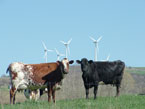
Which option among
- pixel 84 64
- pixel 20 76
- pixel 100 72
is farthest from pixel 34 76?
pixel 100 72

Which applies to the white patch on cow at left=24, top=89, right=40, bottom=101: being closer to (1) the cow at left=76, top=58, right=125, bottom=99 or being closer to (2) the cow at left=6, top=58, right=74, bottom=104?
(1) the cow at left=76, top=58, right=125, bottom=99

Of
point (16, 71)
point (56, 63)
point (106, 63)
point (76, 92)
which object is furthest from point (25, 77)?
point (76, 92)

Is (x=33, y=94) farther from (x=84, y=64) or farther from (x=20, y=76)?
(x=20, y=76)

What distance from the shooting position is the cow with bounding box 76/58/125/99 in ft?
63.9

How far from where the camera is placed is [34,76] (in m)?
17.7

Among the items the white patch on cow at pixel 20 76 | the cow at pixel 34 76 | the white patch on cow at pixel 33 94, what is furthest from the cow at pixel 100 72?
the white patch on cow at pixel 33 94

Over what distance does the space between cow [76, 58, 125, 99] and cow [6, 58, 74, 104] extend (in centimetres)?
190

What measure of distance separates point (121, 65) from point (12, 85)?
7134 millimetres

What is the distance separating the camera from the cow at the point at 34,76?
57.3 feet

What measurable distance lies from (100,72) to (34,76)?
4.42 meters

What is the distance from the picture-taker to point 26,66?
58.5 ft

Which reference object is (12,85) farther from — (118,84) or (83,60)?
(118,84)

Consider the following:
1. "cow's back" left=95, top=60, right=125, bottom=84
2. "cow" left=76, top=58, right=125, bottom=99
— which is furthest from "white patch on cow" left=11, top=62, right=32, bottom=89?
"cow's back" left=95, top=60, right=125, bottom=84

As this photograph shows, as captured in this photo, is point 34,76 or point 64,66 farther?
point 34,76
